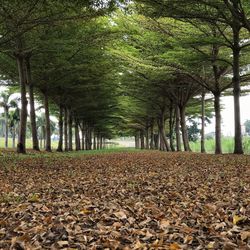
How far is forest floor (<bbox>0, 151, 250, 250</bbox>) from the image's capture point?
442 cm

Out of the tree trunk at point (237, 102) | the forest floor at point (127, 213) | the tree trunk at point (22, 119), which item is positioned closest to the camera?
the forest floor at point (127, 213)

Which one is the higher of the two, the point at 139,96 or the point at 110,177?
the point at 139,96

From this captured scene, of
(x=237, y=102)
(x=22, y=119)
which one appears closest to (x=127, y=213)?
(x=237, y=102)

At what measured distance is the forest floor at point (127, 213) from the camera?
4.42 metres

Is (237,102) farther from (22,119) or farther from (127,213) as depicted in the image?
(127,213)

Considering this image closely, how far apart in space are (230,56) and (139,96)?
13.2 m

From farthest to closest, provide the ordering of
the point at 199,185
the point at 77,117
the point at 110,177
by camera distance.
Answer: the point at 77,117 < the point at 110,177 < the point at 199,185

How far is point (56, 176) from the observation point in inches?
421

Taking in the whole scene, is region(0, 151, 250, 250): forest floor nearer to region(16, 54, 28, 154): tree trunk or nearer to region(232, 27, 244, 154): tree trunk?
region(232, 27, 244, 154): tree trunk

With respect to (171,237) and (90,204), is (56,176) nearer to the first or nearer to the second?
(90,204)

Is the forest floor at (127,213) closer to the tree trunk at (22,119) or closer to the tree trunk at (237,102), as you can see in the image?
the tree trunk at (237,102)

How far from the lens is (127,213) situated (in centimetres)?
586

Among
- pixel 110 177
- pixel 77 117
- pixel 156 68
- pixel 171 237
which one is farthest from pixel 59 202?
pixel 77 117

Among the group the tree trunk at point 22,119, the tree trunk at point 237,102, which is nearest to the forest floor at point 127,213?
the tree trunk at point 237,102
